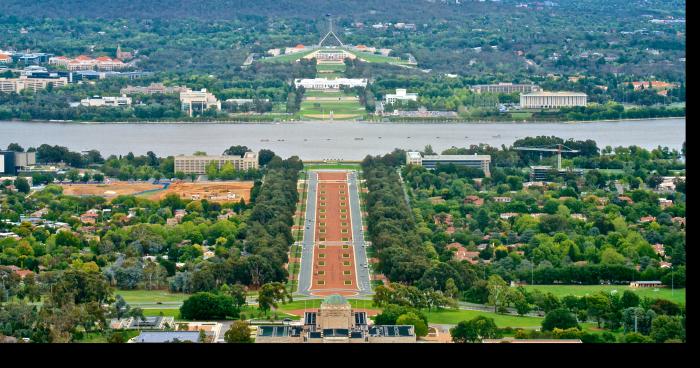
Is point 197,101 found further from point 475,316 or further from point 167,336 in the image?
point 167,336

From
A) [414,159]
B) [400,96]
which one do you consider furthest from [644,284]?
[400,96]

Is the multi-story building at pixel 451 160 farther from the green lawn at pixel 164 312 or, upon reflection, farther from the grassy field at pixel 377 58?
the grassy field at pixel 377 58

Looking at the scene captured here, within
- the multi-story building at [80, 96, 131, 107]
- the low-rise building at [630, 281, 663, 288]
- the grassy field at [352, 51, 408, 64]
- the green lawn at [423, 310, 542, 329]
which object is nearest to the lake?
the multi-story building at [80, 96, 131, 107]

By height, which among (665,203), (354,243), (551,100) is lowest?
(354,243)

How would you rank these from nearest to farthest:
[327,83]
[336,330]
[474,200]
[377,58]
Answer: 1. [336,330]
2. [474,200]
3. [327,83]
4. [377,58]

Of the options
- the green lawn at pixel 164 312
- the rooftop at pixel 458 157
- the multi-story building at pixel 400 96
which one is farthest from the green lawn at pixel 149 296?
the multi-story building at pixel 400 96

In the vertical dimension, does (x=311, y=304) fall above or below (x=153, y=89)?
below

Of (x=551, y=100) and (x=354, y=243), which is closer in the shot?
(x=354, y=243)
